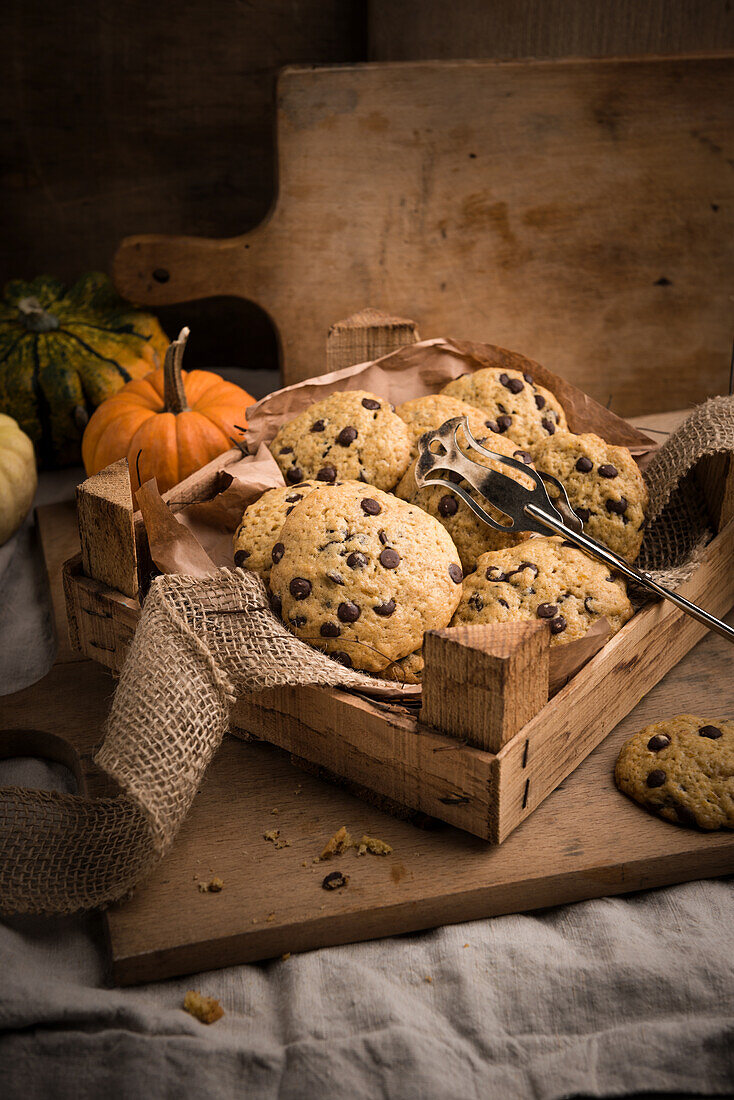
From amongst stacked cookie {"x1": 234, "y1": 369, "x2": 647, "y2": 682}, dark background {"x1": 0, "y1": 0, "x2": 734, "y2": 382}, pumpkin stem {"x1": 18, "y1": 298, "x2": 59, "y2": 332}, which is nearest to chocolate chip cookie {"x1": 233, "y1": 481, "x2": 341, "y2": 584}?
stacked cookie {"x1": 234, "y1": 369, "x2": 647, "y2": 682}

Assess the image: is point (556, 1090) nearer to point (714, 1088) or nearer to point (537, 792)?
point (714, 1088)

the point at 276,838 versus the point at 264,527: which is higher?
the point at 264,527

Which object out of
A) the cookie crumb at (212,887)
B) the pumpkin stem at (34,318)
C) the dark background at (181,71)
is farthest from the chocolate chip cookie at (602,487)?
the dark background at (181,71)

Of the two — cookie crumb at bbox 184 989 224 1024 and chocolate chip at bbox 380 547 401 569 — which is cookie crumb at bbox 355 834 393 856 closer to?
cookie crumb at bbox 184 989 224 1024

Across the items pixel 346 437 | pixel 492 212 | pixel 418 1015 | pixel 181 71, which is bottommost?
pixel 418 1015

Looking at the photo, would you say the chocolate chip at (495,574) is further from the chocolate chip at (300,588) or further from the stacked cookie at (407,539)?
the chocolate chip at (300,588)

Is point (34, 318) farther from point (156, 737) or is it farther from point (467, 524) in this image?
point (156, 737)

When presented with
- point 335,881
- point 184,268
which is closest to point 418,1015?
point 335,881
